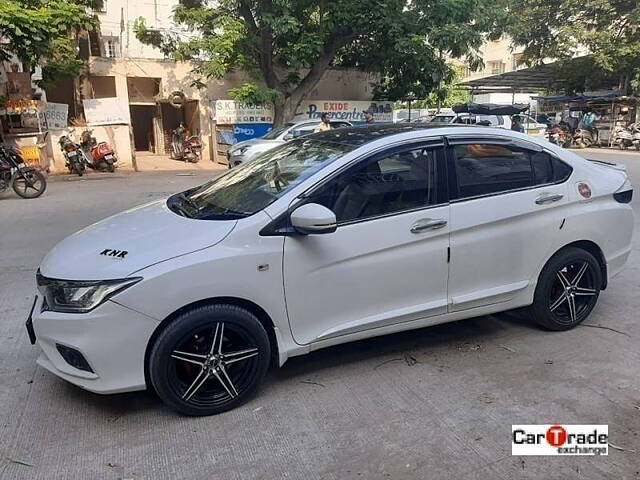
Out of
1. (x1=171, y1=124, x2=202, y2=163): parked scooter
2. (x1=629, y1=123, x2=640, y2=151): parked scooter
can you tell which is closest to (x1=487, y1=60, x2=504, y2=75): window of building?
(x1=629, y1=123, x2=640, y2=151): parked scooter

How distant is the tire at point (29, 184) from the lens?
10.9 meters

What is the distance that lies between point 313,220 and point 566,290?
2200 mm

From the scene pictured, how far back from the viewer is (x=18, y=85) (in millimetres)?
14883

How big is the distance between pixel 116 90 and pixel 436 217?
18.4 meters

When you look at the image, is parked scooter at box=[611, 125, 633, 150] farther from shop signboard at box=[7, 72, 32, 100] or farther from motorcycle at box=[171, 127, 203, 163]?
shop signboard at box=[7, 72, 32, 100]

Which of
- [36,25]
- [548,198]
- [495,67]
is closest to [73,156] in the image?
[36,25]

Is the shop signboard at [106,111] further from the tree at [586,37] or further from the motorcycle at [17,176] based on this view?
the tree at [586,37]

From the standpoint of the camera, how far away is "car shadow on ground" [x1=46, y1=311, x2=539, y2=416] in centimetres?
313

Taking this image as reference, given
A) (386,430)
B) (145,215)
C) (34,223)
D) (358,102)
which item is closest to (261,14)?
(358,102)

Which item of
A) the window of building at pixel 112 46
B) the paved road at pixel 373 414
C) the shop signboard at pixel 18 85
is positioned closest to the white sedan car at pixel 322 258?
the paved road at pixel 373 414

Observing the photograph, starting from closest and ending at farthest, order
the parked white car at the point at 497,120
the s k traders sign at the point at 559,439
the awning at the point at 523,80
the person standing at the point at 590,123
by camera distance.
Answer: the s k traders sign at the point at 559,439, the parked white car at the point at 497,120, the person standing at the point at 590,123, the awning at the point at 523,80

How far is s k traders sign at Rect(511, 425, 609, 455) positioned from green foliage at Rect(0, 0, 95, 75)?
13112 millimetres

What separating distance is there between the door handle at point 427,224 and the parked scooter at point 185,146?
1722cm

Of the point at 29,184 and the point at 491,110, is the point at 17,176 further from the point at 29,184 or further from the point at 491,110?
the point at 491,110
